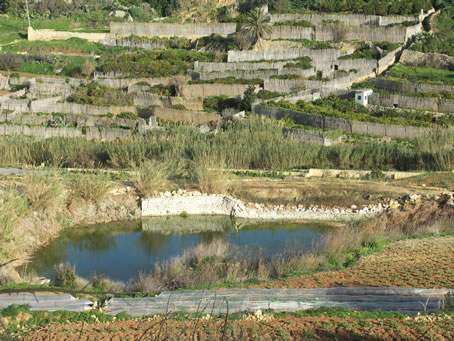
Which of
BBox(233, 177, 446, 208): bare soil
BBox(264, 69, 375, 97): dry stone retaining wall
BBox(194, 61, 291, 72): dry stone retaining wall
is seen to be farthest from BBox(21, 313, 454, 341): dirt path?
BBox(194, 61, 291, 72): dry stone retaining wall

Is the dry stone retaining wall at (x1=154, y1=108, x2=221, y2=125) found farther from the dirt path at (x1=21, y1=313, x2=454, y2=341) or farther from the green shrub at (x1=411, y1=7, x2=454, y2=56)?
the dirt path at (x1=21, y1=313, x2=454, y2=341)

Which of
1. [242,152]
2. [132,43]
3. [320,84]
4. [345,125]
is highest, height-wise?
[132,43]

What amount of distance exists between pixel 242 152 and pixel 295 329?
17297 mm

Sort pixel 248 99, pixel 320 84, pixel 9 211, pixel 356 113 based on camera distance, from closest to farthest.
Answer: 1. pixel 9 211
2. pixel 356 113
3. pixel 248 99
4. pixel 320 84

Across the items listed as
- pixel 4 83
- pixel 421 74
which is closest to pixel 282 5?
pixel 421 74

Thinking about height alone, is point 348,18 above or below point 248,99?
above

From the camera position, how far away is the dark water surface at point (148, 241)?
2172cm

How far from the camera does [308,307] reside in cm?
1523

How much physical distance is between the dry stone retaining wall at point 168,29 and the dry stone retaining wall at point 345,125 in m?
18.7

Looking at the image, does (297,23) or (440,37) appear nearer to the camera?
(440,37)

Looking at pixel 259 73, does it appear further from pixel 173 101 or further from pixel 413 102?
pixel 413 102

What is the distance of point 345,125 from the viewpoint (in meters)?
35.8

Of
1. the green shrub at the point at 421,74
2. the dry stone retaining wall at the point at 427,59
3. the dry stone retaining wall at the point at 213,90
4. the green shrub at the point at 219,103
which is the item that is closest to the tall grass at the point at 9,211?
the green shrub at the point at 219,103

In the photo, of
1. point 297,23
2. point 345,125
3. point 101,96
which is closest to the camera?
point 345,125
